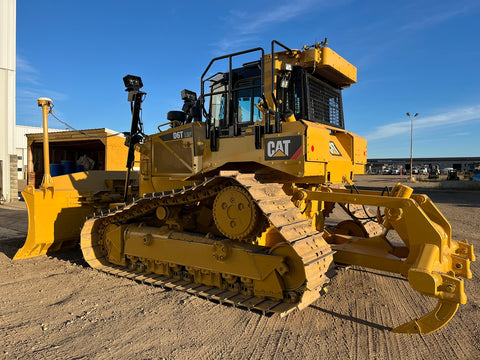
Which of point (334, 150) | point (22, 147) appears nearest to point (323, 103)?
point (334, 150)

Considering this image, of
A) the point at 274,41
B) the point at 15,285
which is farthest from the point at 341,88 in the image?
the point at 15,285

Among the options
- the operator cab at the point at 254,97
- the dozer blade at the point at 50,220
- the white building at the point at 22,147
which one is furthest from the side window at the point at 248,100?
the white building at the point at 22,147

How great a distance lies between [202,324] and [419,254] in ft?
8.95

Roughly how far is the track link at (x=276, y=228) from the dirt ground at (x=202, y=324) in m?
0.16

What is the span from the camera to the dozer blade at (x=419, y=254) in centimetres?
357

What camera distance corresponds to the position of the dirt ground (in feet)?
11.5

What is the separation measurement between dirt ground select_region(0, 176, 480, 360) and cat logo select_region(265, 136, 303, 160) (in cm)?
212

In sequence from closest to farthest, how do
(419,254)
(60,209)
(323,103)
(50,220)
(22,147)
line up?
(419,254), (323,103), (50,220), (60,209), (22,147)

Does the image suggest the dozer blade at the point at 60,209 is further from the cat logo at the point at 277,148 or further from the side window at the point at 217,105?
the cat logo at the point at 277,148

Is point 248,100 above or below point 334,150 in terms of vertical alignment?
above

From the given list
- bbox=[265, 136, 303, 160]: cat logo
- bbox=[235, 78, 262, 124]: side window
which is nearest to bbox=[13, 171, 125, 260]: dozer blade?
bbox=[235, 78, 262, 124]: side window

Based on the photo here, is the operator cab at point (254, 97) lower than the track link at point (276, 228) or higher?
higher

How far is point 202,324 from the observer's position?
4.07 m

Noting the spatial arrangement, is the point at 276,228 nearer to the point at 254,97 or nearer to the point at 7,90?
the point at 254,97
